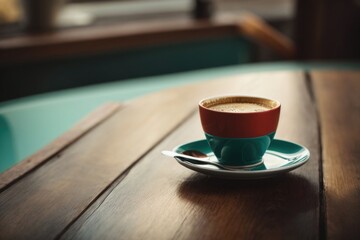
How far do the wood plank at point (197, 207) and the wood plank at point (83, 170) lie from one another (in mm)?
27

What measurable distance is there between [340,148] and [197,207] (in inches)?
14.1

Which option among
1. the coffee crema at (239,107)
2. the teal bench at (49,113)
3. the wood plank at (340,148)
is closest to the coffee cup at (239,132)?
the coffee crema at (239,107)

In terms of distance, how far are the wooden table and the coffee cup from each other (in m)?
0.04

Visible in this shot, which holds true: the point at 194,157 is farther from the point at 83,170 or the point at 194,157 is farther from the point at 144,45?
the point at 144,45

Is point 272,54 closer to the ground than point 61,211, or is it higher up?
closer to the ground

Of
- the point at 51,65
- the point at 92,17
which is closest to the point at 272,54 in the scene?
the point at 92,17

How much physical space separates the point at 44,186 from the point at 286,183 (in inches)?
14.0

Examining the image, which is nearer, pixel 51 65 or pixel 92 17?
pixel 51 65

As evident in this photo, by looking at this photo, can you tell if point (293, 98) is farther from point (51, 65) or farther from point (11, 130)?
point (51, 65)

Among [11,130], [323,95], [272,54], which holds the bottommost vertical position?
[272,54]

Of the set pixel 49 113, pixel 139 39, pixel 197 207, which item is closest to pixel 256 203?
pixel 197 207

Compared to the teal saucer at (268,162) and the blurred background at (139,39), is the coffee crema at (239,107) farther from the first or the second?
the blurred background at (139,39)

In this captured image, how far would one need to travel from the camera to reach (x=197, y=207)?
0.71m

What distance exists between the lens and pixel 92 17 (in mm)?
3094
